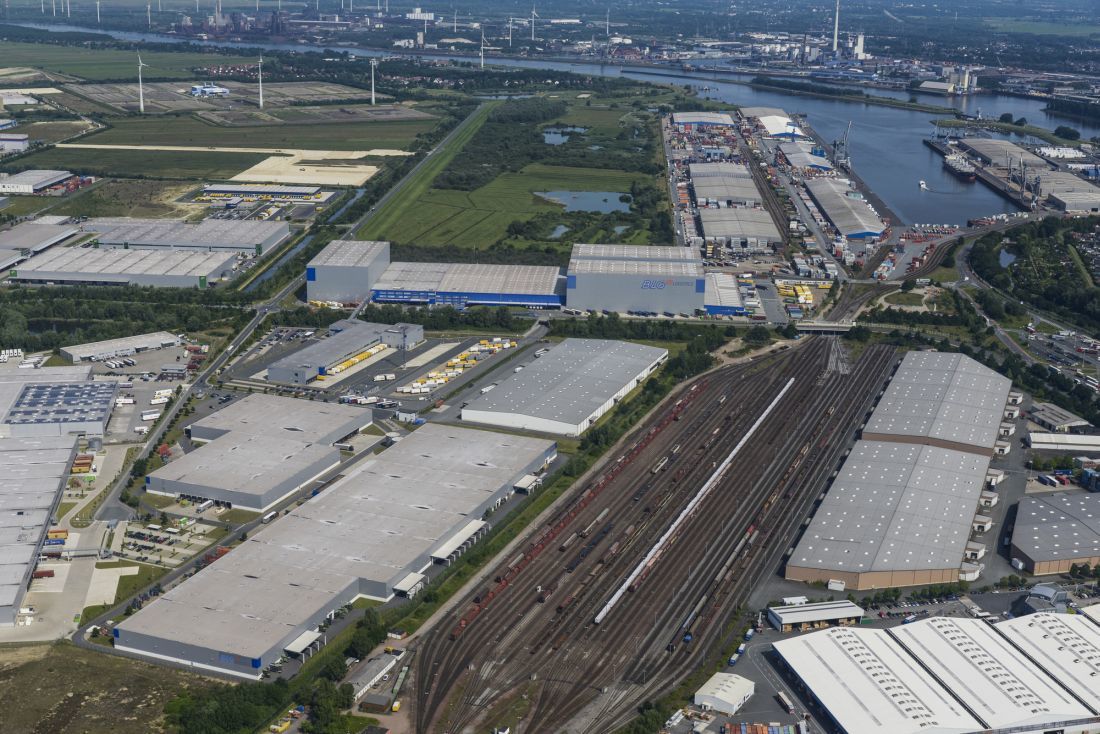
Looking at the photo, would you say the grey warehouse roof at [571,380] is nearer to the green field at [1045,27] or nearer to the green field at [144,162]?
the green field at [144,162]

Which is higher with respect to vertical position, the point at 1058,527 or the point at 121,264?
the point at 121,264

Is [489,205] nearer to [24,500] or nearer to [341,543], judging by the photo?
[24,500]

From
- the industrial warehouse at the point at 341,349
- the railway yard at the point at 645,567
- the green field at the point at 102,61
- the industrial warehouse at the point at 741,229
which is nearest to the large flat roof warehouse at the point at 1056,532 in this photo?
the railway yard at the point at 645,567

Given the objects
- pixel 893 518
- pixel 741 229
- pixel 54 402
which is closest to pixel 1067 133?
pixel 741 229

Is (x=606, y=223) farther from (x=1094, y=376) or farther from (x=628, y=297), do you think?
(x=1094, y=376)

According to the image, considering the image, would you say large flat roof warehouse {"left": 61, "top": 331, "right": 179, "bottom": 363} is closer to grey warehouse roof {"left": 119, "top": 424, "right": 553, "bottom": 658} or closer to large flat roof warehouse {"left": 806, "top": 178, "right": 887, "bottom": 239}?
grey warehouse roof {"left": 119, "top": 424, "right": 553, "bottom": 658}

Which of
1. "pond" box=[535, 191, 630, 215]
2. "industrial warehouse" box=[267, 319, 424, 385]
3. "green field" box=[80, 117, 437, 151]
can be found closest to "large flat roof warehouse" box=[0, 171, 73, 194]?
"green field" box=[80, 117, 437, 151]
